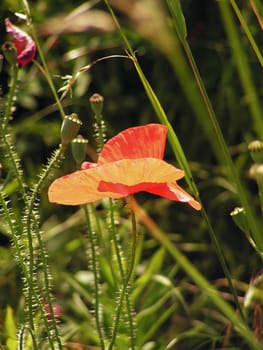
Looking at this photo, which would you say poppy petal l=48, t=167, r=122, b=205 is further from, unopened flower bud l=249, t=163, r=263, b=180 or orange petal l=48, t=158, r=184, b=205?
unopened flower bud l=249, t=163, r=263, b=180

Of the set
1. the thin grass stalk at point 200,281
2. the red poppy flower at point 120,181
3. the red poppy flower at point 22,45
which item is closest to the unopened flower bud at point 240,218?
the red poppy flower at point 120,181

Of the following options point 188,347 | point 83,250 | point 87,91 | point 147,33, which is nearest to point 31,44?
point 188,347

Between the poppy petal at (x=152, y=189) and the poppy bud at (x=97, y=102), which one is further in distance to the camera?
the poppy bud at (x=97, y=102)

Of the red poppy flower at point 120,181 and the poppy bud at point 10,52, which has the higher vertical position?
the poppy bud at point 10,52

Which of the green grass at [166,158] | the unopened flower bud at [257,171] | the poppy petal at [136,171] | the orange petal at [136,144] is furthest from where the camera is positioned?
the green grass at [166,158]

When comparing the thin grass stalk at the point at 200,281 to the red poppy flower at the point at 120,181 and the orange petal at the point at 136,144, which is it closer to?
the red poppy flower at the point at 120,181

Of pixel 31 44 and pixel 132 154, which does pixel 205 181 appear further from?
pixel 132 154

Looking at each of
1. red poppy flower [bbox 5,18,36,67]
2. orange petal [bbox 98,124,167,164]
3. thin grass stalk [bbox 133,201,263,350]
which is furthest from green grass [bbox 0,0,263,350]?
thin grass stalk [bbox 133,201,263,350]
